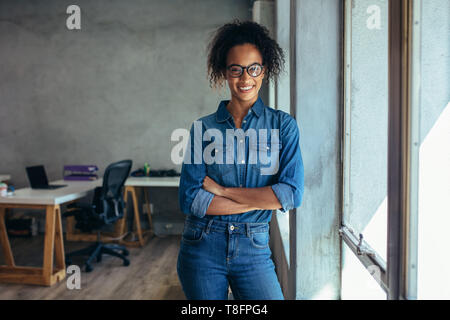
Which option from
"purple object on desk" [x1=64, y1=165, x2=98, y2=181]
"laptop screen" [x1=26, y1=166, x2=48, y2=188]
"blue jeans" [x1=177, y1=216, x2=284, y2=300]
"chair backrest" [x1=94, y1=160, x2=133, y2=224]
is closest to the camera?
"blue jeans" [x1=177, y1=216, x2=284, y2=300]

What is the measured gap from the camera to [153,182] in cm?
402

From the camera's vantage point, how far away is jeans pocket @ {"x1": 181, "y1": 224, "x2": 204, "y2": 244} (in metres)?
1.12

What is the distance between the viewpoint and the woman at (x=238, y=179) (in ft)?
3.60

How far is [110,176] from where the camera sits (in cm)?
333

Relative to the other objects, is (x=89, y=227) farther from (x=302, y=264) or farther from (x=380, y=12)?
(x=380, y=12)

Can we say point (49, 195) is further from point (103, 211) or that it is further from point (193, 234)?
point (193, 234)

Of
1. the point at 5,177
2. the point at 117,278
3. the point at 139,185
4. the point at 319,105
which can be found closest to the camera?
the point at 319,105

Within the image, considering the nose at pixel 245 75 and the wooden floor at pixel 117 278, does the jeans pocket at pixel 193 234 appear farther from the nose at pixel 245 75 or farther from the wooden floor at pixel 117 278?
the wooden floor at pixel 117 278

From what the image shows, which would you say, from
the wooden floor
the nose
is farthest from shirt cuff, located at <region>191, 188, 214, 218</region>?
the wooden floor

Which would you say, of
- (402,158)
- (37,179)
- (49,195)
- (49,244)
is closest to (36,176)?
(37,179)

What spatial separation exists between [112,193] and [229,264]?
2689mm

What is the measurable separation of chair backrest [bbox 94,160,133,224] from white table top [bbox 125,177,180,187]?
0.38 m

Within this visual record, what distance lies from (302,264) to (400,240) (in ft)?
2.75

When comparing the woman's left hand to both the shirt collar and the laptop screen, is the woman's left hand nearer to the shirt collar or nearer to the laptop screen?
the shirt collar
